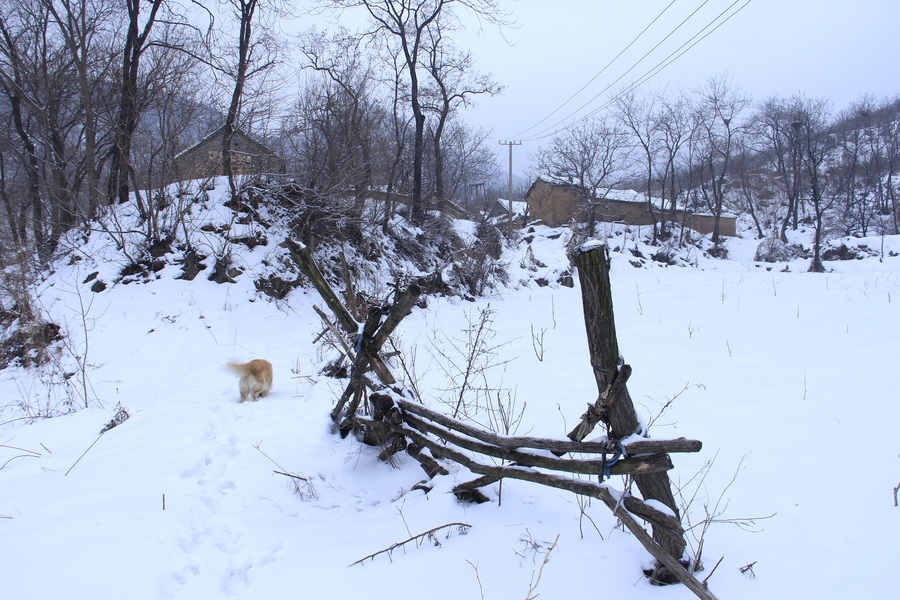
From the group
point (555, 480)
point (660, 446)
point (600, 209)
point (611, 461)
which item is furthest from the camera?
point (600, 209)

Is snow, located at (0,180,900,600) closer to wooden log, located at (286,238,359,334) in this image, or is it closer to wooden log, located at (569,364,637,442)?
wooden log, located at (569,364,637,442)

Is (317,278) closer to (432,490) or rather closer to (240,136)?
(432,490)

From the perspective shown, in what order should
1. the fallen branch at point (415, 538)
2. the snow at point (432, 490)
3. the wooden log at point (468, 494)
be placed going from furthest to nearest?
A: the wooden log at point (468, 494) → the fallen branch at point (415, 538) → the snow at point (432, 490)

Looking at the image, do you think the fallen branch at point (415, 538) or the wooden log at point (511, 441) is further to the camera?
the fallen branch at point (415, 538)

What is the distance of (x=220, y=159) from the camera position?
11195 millimetres

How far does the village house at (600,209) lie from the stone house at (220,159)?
24.3m

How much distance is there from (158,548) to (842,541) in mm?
3572

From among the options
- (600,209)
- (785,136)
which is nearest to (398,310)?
(600,209)

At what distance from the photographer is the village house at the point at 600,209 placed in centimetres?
3391

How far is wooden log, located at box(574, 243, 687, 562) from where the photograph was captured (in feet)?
6.71

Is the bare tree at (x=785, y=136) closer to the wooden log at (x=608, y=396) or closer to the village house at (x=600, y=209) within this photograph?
the village house at (x=600, y=209)

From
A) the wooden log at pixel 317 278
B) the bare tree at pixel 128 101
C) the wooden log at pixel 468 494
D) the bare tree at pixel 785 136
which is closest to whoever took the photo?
the wooden log at pixel 468 494

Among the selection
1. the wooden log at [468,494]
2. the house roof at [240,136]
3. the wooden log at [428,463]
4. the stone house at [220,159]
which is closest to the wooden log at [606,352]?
the wooden log at [468,494]

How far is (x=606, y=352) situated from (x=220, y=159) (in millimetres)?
11799
